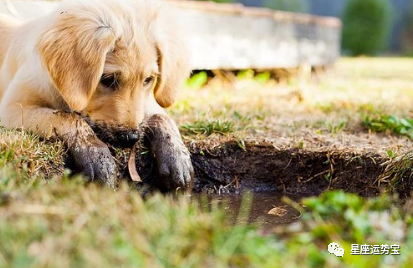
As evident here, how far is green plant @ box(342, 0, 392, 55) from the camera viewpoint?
2392 centimetres

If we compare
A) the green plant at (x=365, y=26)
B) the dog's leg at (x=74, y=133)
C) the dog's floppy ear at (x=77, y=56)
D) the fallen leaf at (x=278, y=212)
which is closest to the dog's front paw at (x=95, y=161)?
the dog's leg at (x=74, y=133)

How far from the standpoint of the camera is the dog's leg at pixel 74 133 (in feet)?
12.6

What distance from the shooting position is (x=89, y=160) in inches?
150

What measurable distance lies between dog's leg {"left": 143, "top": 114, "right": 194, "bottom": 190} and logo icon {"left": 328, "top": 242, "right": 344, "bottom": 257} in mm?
1875

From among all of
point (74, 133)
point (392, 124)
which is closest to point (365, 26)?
point (392, 124)

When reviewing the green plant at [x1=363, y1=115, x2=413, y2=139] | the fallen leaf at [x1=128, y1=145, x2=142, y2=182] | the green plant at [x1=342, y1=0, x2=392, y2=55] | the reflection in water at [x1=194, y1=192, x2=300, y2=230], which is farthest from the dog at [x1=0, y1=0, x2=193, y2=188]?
the green plant at [x1=342, y1=0, x2=392, y2=55]

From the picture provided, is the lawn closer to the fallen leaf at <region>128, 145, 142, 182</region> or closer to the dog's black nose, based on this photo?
the dog's black nose

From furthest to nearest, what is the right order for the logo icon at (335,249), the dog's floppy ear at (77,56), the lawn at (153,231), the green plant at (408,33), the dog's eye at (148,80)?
the green plant at (408,33)
the dog's eye at (148,80)
the dog's floppy ear at (77,56)
the logo icon at (335,249)
the lawn at (153,231)

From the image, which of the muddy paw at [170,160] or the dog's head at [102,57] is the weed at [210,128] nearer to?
the muddy paw at [170,160]

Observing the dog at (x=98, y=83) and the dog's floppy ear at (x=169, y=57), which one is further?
the dog's floppy ear at (x=169, y=57)

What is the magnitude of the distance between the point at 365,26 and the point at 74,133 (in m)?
21.3

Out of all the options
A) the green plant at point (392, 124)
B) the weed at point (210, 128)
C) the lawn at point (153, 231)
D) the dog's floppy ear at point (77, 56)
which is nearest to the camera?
the lawn at point (153, 231)

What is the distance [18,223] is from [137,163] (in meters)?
2.22

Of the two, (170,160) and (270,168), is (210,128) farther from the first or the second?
(170,160)
